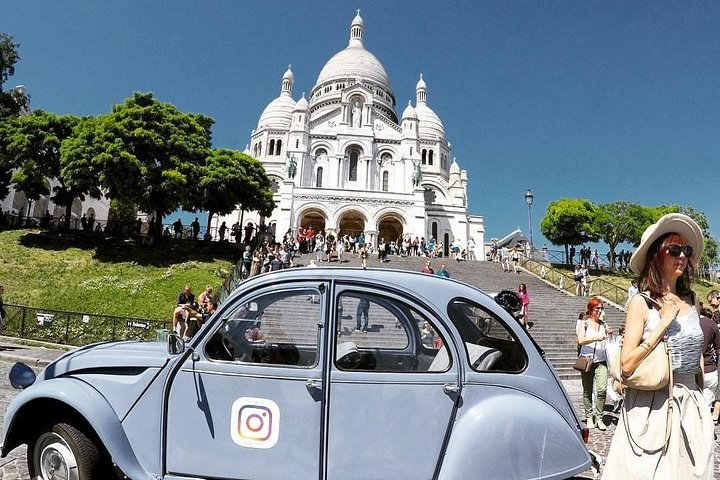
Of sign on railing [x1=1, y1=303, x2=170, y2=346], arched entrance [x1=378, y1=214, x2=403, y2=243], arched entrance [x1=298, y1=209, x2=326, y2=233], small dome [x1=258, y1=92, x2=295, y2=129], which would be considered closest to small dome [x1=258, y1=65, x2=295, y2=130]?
small dome [x1=258, y1=92, x2=295, y2=129]

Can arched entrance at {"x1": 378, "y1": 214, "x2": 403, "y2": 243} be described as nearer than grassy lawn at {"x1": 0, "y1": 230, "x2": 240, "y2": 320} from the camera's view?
No

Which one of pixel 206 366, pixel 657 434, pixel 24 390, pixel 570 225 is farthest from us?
pixel 570 225

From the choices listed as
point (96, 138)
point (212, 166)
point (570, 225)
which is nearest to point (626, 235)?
point (570, 225)

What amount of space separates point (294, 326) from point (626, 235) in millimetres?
39529

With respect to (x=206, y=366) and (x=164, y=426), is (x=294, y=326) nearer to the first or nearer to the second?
(x=206, y=366)

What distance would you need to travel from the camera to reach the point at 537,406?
8.34ft

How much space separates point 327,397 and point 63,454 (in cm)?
→ 196

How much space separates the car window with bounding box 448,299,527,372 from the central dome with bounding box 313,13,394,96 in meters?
64.7

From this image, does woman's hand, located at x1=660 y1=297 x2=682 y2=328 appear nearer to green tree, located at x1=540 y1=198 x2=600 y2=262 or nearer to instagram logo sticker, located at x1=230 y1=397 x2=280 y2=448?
instagram logo sticker, located at x1=230 y1=397 x2=280 y2=448

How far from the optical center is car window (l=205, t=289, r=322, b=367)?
2.78m

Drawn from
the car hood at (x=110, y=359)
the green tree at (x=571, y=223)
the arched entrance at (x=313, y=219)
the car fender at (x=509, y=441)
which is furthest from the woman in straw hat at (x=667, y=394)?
the arched entrance at (x=313, y=219)

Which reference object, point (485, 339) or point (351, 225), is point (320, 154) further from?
point (485, 339)

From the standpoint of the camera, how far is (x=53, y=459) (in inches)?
120

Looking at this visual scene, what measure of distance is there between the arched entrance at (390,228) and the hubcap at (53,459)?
4013 centimetres
